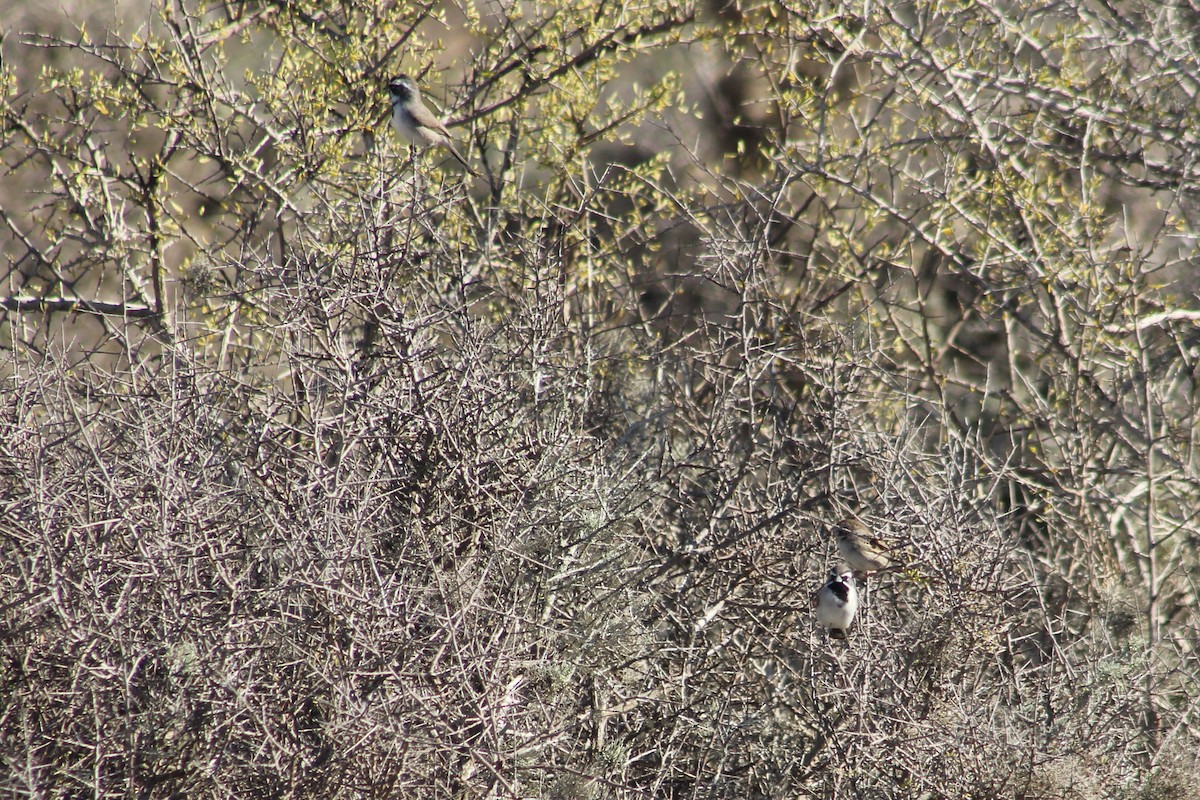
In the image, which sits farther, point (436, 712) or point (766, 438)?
point (766, 438)

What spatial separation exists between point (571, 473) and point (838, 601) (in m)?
1.14

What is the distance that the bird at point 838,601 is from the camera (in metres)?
4.33

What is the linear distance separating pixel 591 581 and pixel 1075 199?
4127 millimetres

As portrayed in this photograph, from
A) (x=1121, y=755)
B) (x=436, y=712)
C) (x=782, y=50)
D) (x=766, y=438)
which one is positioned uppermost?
(x=782, y=50)

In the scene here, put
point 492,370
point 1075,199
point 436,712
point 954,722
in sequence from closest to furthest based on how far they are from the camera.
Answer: point 436,712 → point 954,722 → point 492,370 → point 1075,199

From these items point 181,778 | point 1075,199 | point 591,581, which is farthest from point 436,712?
point 1075,199

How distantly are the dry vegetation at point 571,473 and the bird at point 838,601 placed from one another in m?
0.10

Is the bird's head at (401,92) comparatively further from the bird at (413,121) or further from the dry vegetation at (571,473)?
the dry vegetation at (571,473)

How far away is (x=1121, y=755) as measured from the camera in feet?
15.0

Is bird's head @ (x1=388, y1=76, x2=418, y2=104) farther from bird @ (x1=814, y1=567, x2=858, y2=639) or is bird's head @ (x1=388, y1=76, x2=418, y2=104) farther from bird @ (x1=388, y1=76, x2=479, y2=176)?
bird @ (x1=814, y1=567, x2=858, y2=639)

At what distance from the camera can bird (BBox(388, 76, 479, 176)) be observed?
5859 mm

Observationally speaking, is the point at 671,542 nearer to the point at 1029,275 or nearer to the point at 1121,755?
the point at 1121,755

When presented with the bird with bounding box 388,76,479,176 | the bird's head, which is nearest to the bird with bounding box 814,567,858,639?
the bird with bounding box 388,76,479,176

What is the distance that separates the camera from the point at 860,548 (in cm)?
454
